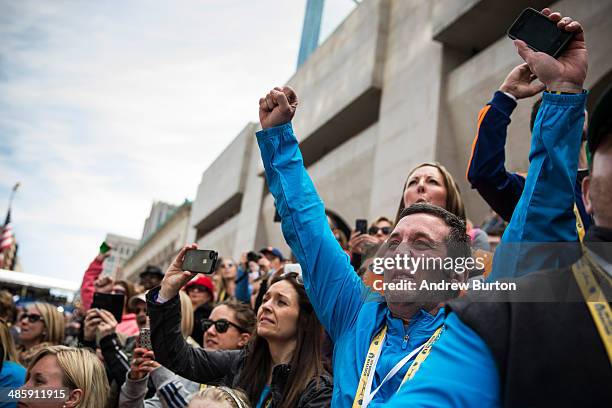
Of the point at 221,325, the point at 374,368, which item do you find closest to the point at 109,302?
the point at 221,325

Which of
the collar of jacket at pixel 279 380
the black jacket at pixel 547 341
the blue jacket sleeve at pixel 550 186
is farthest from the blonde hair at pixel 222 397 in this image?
the black jacket at pixel 547 341

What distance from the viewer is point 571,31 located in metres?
1.57

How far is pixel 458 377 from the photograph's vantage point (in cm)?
94

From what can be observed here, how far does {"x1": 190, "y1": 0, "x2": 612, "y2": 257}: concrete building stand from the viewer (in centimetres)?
934

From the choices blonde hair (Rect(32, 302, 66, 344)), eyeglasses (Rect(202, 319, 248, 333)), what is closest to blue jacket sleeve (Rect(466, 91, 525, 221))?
eyeglasses (Rect(202, 319, 248, 333))

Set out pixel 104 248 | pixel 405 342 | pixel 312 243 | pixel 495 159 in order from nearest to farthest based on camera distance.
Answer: pixel 405 342 < pixel 312 243 < pixel 495 159 < pixel 104 248

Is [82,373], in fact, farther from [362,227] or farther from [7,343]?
[362,227]

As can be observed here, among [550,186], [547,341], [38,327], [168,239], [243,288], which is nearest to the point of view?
[547,341]

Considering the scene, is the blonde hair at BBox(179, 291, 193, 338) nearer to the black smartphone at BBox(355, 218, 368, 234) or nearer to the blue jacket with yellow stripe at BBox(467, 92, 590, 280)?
the black smartphone at BBox(355, 218, 368, 234)

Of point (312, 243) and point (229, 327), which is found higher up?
point (312, 243)

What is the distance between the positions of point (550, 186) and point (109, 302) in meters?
3.22

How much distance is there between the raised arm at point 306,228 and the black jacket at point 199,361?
1.89 ft

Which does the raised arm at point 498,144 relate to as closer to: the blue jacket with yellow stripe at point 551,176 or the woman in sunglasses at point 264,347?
the blue jacket with yellow stripe at point 551,176

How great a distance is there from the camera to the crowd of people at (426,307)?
897mm
